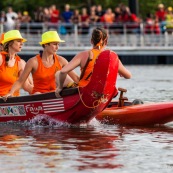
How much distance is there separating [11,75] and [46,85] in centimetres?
63

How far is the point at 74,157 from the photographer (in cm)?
1325

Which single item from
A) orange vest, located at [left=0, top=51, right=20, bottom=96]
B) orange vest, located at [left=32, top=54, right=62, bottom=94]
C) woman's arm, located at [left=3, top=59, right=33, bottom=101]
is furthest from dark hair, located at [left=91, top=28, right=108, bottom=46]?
orange vest, located at [left=0, top=51, right=20, bottom=96]

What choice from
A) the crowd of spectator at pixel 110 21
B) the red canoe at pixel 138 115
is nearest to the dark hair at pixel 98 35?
the red canoe at pixel 138 115

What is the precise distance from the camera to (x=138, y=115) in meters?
17.1

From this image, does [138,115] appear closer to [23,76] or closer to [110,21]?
[23,76]

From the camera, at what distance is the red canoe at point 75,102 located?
15.7 meters

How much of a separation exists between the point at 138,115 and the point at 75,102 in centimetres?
132

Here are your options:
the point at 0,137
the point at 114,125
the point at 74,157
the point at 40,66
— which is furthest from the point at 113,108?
the point at 74,157

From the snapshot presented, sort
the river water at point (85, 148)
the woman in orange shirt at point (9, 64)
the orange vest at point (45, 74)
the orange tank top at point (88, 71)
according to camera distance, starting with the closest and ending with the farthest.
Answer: the river water at point (85, 148)
the orange tank top at point (88, 71)
the orange vest at point (45, 74)
the woman in orange shirt at point (9, 64)

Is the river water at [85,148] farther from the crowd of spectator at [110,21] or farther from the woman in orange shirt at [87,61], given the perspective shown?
the crowd of spectator at [110,21]

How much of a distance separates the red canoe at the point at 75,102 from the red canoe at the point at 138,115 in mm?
565

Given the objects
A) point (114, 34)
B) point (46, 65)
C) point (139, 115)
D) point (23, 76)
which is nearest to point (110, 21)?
point (114, 34)

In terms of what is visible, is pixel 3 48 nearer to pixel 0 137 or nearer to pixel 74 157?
pixel 0 137

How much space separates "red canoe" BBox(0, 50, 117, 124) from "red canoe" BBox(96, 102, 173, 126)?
0.57m
